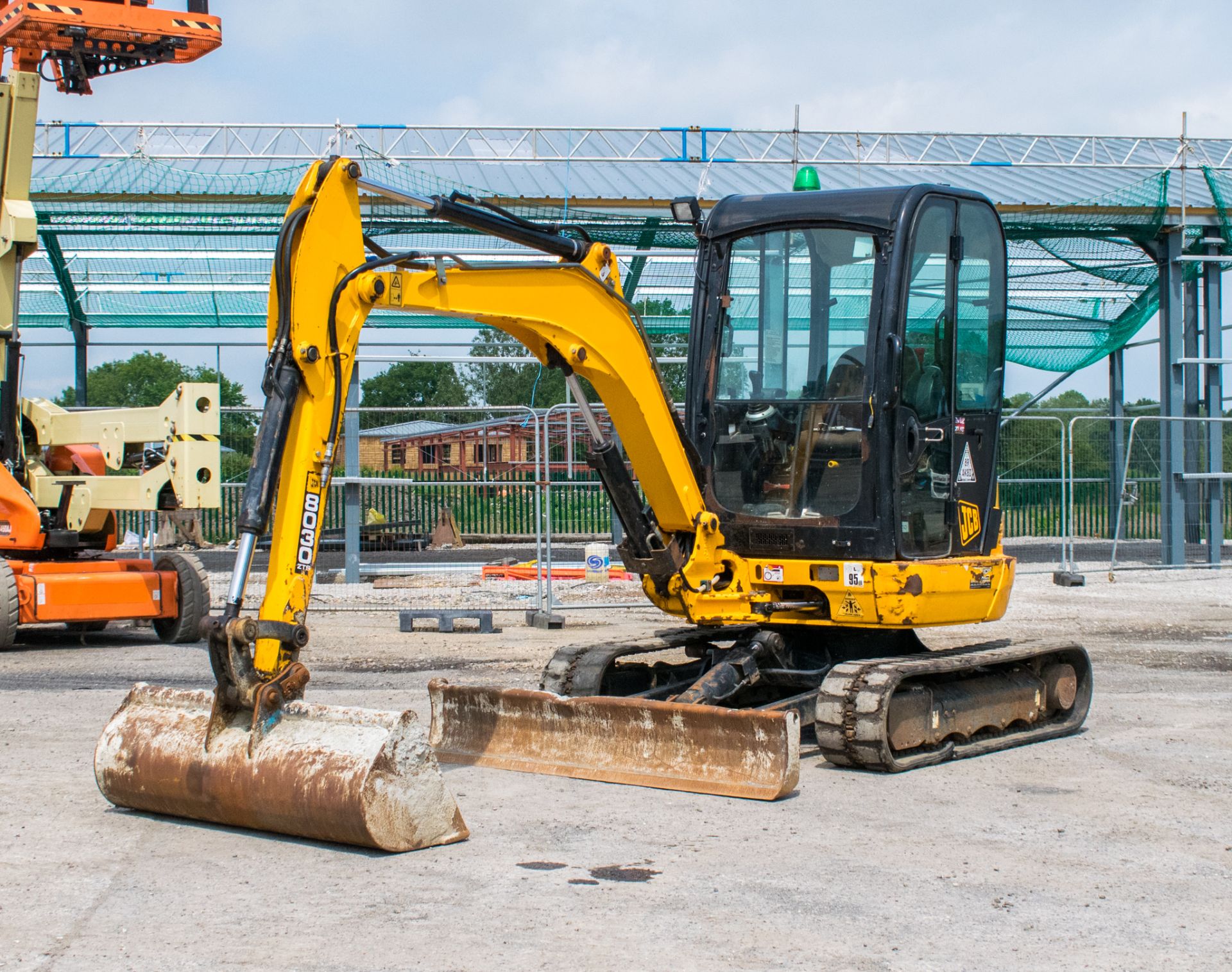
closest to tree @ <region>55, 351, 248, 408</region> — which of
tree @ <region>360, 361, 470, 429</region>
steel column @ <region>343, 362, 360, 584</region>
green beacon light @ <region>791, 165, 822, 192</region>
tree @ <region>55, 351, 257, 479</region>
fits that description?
tree @ <region>55, 351, 257, 479</region>

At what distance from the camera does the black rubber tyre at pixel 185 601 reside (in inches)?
504

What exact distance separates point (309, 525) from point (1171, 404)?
16949mm

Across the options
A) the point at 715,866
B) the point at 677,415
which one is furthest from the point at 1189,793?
the point at 677,415

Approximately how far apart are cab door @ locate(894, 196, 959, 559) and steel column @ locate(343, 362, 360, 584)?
9.70 m

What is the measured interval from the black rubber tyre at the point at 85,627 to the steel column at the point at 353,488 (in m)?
3.73

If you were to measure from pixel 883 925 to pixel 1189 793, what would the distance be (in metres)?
2.84

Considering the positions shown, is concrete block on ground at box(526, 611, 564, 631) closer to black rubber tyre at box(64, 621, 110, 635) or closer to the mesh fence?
black rubber tyre at box(64, 621, 110, 635)

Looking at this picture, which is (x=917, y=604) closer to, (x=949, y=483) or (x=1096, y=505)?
(x=949, y=483)

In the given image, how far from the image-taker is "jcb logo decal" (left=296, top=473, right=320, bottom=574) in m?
5.94

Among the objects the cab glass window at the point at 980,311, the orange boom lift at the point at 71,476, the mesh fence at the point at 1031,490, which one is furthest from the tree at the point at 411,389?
the cab glass window at the point at 980,311

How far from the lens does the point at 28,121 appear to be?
42.4ft

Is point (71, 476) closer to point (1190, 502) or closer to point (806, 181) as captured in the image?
point (806, 181)

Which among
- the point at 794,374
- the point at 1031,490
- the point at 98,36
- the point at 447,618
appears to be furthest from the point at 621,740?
the point at 1031,490

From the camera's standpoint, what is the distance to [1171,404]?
20.1m
